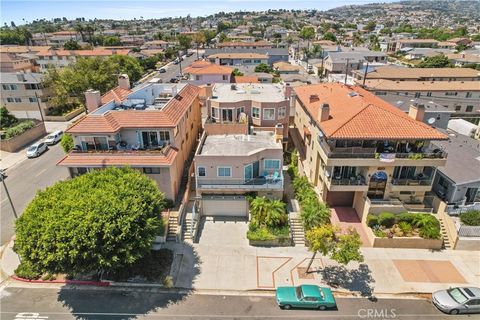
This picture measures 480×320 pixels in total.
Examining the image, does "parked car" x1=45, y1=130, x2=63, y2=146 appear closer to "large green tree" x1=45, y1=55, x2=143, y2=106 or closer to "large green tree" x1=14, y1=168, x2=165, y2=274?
"large green tree" x1=45, y1=55, x2=143, y2=106

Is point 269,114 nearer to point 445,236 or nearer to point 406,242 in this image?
point 406,242

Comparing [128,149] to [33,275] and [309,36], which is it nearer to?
[33,275]

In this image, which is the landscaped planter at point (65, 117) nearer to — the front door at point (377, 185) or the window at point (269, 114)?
the window at point (269, 114)

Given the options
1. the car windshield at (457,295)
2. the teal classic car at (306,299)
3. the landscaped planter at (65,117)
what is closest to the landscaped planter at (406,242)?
the car windshield at (457,295)

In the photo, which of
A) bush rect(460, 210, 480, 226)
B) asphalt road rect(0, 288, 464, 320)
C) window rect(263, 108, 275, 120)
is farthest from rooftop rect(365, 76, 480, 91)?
asphalt road rect(0, 288, 464, 320)

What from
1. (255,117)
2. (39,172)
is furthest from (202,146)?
(39,172)

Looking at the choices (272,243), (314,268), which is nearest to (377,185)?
(314,268)

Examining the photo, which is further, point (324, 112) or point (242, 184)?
point (324, 112)
